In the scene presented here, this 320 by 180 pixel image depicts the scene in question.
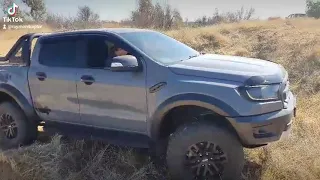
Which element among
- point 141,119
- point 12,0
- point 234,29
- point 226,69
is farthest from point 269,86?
point 12,0

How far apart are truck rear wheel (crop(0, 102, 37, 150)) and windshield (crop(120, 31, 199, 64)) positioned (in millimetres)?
1851

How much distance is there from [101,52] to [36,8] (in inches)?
1617

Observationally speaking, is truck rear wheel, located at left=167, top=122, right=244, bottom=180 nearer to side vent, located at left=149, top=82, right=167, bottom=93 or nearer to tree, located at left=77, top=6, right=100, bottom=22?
side vent, located at left=149, top=82, right=167, bottom=93

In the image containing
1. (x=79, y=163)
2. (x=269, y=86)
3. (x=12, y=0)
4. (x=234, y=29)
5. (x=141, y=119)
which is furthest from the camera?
(x=12, y=0)

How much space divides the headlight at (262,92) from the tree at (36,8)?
40.8 meters

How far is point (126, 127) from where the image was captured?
434 centimetres

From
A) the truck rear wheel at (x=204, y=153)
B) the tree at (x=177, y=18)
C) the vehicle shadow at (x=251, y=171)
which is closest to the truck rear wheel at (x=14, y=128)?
the truck rear wheel at (x=204, y=153)

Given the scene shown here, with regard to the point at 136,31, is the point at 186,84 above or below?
below

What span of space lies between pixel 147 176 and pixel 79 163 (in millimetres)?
906

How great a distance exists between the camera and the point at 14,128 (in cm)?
521

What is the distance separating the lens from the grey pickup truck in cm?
372

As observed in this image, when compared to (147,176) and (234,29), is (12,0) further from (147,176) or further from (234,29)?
(147,176)

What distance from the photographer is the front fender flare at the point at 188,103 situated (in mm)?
3689

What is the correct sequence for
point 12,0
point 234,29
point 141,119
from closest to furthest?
point 141,119, point 234,29, point 12,0
